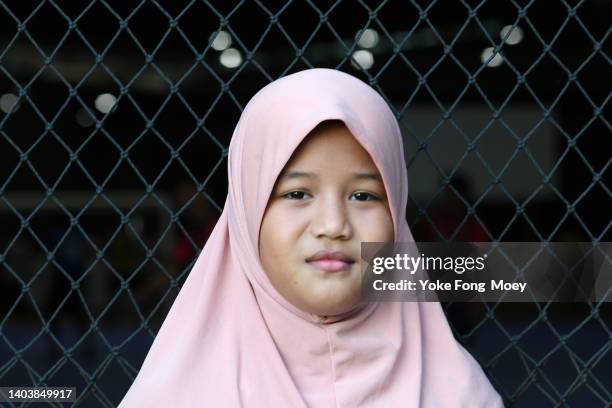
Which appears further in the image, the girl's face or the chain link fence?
the chain link fence

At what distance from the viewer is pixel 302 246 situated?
135 cm

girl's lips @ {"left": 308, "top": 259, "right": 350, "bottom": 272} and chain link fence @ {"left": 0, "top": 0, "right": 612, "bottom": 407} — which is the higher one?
chain link fence @ {"left": 0, "top": 0, "right": 612, "bottom": 407}

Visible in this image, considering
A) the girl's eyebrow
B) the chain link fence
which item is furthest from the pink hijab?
the chain link fence

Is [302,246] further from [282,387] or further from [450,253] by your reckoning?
[450,253]

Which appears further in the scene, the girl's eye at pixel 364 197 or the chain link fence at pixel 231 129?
the chain link fence at pixel 231 129

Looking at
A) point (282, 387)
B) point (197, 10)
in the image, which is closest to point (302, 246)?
point (282, 387)

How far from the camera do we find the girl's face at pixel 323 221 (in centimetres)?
134

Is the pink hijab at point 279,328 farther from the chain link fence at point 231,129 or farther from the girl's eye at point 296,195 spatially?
the chain link fence at point 231,129

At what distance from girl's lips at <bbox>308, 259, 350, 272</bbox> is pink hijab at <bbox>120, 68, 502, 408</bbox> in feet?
0.36

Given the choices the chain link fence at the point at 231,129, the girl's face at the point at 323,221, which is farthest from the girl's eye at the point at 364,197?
the chain link fence at the point at 231,129

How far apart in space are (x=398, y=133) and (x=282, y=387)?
0.48 metres

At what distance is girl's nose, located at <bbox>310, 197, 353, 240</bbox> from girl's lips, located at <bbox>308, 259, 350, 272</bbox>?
0.04 metres

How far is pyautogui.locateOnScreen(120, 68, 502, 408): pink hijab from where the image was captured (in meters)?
1.36

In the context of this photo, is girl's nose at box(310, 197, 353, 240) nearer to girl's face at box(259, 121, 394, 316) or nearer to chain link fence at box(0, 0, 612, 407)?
girl's face at box(259, 121, 394, 316)
